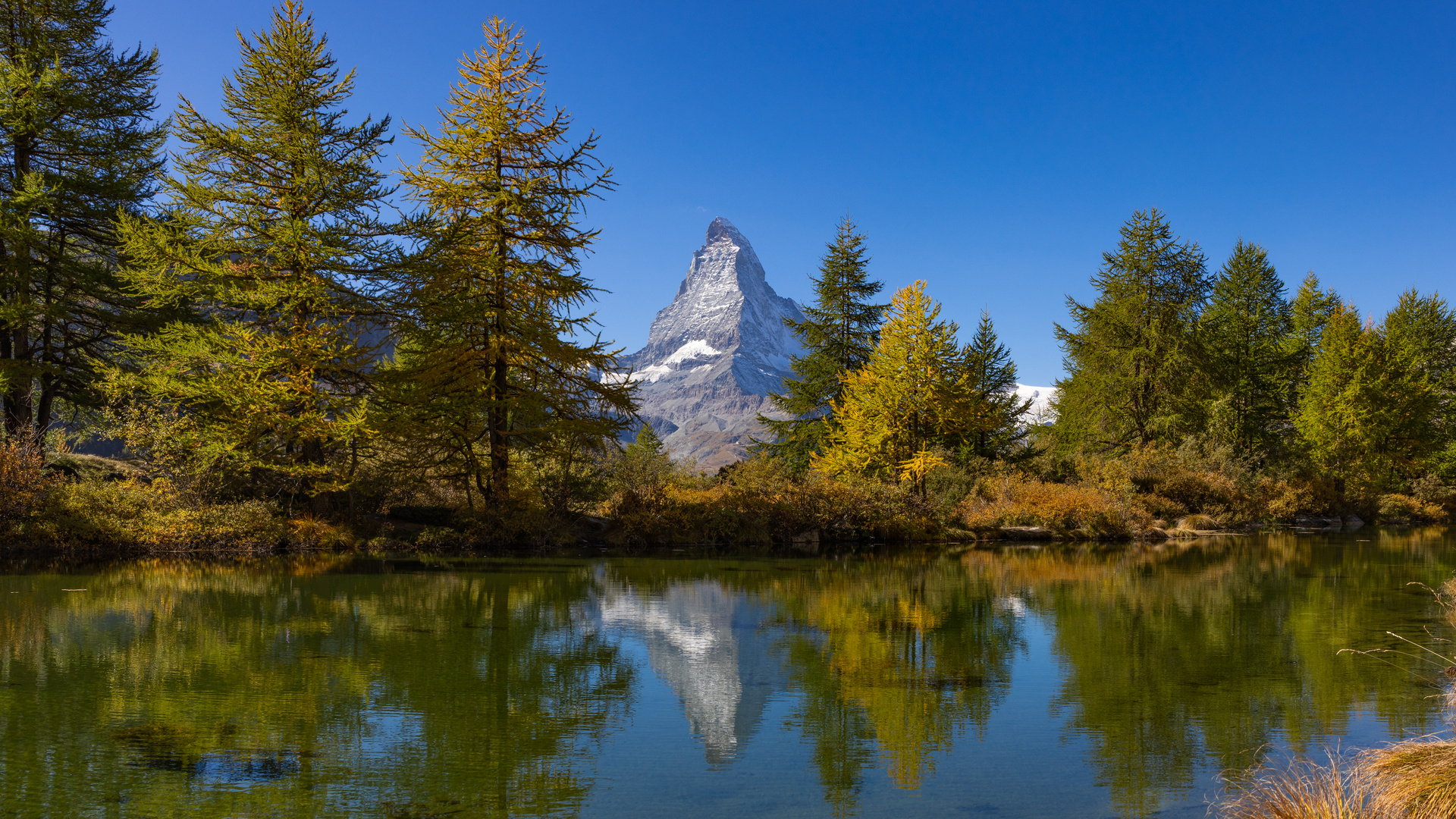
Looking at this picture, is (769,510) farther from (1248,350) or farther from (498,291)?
(1248,350)

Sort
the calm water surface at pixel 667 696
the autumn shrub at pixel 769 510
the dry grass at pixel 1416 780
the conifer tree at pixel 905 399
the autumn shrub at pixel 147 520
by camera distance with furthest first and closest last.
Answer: the conifer tree at pixel 905 399 → the autumn shrub at pixel 769 510 → the autumn shrub at pixel 147 520 → the calm water surface at pixel 667 696 → the dry grass at pixel 1416 780

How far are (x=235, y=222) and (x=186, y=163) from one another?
1.87 m

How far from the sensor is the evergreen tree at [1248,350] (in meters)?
36.8

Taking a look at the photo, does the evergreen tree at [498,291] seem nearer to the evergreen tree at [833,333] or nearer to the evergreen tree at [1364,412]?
the evergreen tree at [833,333]

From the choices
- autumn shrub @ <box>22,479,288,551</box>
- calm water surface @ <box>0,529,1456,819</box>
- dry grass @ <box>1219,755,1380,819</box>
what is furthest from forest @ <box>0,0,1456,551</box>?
dry grass @ <box>1219,755,1380,819</box>

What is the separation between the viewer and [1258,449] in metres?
38.2

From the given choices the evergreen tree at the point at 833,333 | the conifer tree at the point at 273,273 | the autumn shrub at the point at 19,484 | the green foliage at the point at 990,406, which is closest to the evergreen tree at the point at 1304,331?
the green foliage at the point at 990,406

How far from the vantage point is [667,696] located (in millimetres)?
7156

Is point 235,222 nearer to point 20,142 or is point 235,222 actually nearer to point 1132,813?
point 20,142

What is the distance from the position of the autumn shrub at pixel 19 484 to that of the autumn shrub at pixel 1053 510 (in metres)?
23.7

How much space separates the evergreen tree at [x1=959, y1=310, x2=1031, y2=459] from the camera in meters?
27.5

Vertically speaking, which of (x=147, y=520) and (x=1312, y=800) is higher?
(x=147, y=520)

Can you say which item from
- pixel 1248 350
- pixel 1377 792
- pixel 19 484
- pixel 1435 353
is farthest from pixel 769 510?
pixel 1435 353

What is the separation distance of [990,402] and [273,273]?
89.0 ft
